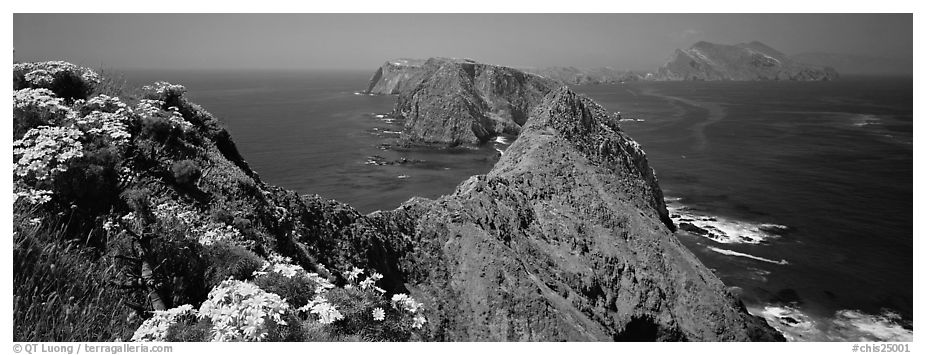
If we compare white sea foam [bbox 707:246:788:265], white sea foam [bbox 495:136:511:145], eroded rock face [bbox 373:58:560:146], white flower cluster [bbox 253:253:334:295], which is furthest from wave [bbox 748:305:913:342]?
white sea foam [bbox 495:136:511:145]

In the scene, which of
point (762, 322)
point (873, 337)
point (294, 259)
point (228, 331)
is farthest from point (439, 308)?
point (873, 337)

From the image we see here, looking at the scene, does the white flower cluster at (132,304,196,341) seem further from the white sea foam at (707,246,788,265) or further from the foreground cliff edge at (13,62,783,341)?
the white sea foam at (707,246,788,265)

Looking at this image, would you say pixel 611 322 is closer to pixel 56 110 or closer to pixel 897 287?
pixel 56 110

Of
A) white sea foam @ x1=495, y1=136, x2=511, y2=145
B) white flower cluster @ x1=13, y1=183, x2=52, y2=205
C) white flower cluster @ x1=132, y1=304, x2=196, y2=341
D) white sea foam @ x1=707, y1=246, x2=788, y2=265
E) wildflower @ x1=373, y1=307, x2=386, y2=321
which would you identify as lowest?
white sea foam @ x1=707, y1=246, x2=788, y2=265

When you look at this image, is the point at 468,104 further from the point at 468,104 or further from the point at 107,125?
the point at 107,125

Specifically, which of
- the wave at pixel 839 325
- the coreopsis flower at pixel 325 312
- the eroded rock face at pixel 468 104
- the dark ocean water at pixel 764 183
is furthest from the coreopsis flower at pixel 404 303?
the eroded rock face at pixel 468 104

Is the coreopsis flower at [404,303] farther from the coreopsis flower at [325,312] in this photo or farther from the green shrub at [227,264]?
the green shrub at [227,264]

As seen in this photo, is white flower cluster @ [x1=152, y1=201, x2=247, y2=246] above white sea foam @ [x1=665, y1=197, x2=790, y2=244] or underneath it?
above

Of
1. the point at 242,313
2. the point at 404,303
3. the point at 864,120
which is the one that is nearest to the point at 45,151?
the point at 242,313

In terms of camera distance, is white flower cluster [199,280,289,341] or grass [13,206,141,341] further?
grass [13,206,141,341]
